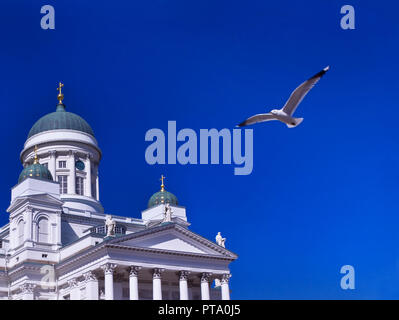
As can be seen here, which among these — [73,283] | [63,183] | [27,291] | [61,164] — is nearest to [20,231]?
[27,291]

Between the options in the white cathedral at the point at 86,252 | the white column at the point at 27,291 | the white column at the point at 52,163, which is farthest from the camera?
the white column at the point at 52,163

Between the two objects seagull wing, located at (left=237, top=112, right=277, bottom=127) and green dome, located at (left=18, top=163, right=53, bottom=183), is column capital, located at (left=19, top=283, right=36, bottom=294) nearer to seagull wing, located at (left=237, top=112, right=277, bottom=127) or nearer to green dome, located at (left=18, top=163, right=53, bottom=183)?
green dome, located at (left=18, top=163, right=53, bottom=183)

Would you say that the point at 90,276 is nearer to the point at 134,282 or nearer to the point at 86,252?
the point at 86,252

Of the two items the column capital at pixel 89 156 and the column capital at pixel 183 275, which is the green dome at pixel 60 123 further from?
the column capital at pixel 183 275

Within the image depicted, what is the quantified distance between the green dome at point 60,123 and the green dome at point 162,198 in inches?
386

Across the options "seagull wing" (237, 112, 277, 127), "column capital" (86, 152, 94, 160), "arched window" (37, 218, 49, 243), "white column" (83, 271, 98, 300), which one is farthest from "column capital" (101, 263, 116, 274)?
"seagull wing" (237, 112, 277, 127)

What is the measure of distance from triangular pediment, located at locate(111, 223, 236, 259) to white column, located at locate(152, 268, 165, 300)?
6.70ft

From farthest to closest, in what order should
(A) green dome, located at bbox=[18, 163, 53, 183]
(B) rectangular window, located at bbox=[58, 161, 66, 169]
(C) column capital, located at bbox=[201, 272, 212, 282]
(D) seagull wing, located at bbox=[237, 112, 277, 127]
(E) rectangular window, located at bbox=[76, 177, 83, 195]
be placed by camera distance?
(B) rectangular window, located at bbox=[58, 161, 66, 169] → (E) rectangular window, located at bbox=[76, 177, 83, 195] → (A) green dome, located at bbox=[18, 163, 53, 183] → (C) column capital, located at bbox=[201, 272, 212, 282] → (D) seagull wing, located at bbox=[237, 112, 277, 127]

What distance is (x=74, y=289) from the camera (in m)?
63.2

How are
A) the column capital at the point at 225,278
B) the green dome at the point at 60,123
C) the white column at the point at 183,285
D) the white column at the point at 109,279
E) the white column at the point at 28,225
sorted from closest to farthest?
the white column at the point at 109,279 → the white column at the point at 183,285 → the white column at the point at 28,225 → the column capital at the point at 225,278 → the green dome at the point at 60,123

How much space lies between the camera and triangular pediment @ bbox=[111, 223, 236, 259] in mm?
63312

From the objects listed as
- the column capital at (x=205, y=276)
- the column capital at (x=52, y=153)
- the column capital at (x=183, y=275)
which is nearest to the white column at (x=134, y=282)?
the column capital at (x=183, y=275)

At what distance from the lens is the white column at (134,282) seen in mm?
61125
